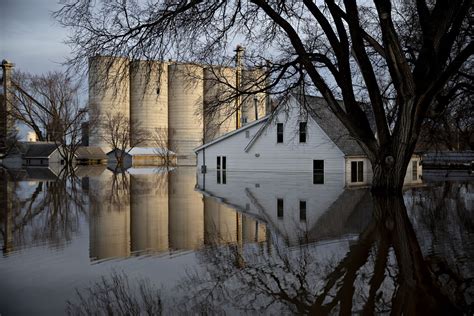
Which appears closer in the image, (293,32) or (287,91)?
(293,32)

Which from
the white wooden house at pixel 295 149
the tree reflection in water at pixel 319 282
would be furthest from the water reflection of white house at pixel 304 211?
the white wooden house at pixel 295 149

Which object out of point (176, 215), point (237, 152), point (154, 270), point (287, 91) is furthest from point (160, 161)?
point (154, 270)

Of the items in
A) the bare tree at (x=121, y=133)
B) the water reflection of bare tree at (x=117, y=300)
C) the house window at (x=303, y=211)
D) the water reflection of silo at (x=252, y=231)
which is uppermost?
the bare tree at (x=121, y=133)

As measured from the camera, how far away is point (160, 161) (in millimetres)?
71562

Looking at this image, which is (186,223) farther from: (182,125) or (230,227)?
(182,125)

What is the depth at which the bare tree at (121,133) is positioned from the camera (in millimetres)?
67375

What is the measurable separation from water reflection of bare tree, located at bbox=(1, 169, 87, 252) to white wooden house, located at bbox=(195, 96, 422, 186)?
48.6 feet

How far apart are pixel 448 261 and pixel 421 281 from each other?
1.33 metres

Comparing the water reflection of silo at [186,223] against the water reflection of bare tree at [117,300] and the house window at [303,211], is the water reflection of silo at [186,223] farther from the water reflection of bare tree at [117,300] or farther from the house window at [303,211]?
the water reflection of bare tree at [117,300]

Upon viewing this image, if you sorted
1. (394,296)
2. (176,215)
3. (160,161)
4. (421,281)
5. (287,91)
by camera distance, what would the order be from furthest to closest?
1. (160,161)
2. (287,91)
3. (176,215)
4. (421,281)
5. (394,296)

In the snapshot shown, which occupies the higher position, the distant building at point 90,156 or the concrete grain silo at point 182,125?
the concrete grain silo at point 182,125

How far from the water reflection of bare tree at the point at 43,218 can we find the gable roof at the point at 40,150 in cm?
5336

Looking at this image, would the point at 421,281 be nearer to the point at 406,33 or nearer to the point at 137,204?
the point at 137,204

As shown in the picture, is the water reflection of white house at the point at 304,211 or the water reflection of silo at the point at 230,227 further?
the water reflection of white house at the point at 304,211
